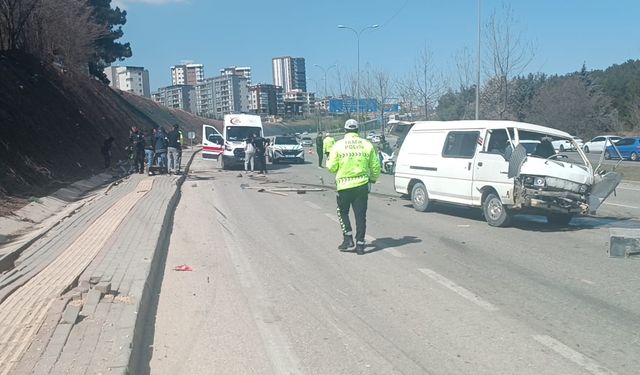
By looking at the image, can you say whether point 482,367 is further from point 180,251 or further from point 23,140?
point 23,140

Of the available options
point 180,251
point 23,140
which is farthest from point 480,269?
point 23,140

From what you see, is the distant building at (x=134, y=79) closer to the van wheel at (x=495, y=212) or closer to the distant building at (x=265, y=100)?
the distant building at (x=265, y=100)

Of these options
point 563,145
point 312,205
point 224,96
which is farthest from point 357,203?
point 224,96

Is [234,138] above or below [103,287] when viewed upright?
above

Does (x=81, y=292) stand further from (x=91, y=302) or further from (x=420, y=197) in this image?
(x=420, y=197)

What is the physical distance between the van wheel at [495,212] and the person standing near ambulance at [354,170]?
3648mm

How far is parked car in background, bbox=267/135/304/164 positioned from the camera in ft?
122

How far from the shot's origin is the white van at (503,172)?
11812mm

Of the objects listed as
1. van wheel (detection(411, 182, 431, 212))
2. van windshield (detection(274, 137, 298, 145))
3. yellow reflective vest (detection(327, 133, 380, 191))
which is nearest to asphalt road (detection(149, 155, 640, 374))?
yellow reflective vest (detection(327, 133, 380, 191))

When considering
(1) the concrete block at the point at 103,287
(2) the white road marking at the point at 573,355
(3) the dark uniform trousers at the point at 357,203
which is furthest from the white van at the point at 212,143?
(2) the white road marking at the point at 573,355

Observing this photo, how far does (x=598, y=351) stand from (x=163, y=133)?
2269 centimetres

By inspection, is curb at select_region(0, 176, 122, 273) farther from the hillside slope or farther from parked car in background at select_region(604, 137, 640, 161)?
parked car in background at select_region(604, 137, 640, 161)

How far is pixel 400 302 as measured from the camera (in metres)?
7.20

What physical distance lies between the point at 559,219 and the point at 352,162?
18.8ft
